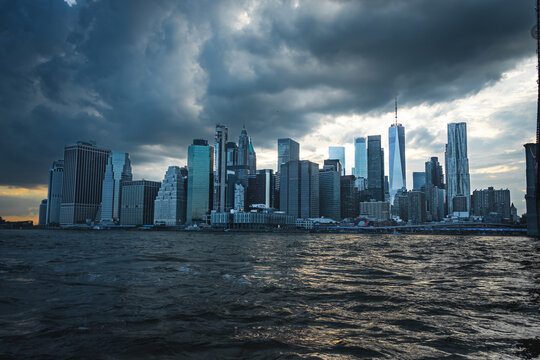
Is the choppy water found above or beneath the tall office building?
beneath

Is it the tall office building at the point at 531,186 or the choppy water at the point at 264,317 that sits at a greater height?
the tall office building at the point at 531,186

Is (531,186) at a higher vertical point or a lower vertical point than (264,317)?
higher

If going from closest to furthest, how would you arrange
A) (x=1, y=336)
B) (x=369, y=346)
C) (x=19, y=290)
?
(x=369, y=346) < (x=1, y=336) < (x=19, y=290)

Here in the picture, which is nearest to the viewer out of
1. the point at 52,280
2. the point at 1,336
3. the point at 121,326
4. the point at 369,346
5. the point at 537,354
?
the point at 537,354

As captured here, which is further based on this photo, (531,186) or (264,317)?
(531,186)

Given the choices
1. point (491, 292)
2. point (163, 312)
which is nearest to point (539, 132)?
point (491, 292)

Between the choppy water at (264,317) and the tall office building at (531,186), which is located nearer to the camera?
the choppy water at (264,317)

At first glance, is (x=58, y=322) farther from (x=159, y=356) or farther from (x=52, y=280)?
(x=52, y=280)

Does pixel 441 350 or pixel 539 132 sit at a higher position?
pixel 539 132

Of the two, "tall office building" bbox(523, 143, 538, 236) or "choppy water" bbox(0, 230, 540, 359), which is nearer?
"choppy water" bbox(0, 230, 540, 359)

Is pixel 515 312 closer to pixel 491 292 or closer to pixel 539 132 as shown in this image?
pixel 491 292

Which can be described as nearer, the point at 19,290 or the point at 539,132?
the point at 19,290
